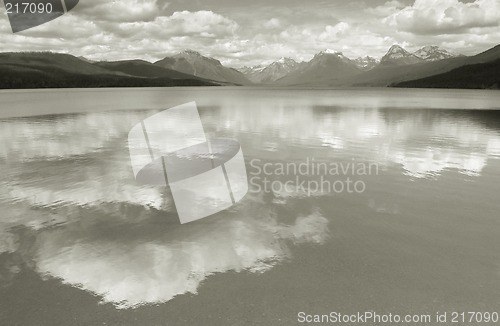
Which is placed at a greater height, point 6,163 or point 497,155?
point 6,163

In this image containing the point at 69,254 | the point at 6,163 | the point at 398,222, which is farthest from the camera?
the point at 6,163

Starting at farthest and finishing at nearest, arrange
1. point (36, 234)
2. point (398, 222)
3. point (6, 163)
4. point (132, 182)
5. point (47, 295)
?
point (6, 163)
point (132, 182)
point (398, 222)
point (36, 234)
point (47, 295)

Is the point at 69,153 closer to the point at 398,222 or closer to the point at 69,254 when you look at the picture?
the point at 69,254

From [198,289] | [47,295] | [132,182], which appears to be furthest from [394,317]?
[132,182]

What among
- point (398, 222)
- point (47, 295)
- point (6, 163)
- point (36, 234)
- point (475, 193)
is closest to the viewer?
point (47, 295)

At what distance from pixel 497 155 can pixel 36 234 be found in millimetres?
26992

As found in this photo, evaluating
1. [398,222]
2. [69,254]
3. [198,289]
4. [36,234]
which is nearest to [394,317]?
[198,289]

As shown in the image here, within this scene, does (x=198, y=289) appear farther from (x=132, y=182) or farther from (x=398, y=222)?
(x=132, y=182)

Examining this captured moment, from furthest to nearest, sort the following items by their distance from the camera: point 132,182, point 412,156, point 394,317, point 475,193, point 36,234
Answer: point 412,156 < point 132,182 < point 475,193 < point 36,234 < point 394,317

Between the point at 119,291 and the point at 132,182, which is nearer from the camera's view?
the point at 119,291

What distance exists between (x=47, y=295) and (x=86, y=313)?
4.29 feet

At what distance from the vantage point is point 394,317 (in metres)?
7.44

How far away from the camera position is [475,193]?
15.7 meters

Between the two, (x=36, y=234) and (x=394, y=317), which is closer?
(x=394, y=317)
